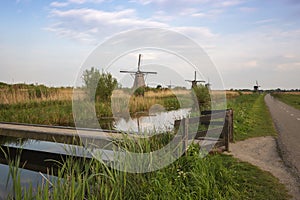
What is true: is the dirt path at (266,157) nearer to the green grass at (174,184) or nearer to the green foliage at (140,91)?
the green grass at (174,184)

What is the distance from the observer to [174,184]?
4.23m

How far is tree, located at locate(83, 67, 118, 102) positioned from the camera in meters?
18.0

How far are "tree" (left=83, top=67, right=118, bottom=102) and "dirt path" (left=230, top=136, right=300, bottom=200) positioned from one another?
11.9 metres

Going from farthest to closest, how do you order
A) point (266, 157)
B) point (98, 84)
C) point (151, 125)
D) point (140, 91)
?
point (140, 91)
point (98, 84)
point (151, 125)
point (266, 157)

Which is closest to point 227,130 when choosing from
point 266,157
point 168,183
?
point 266,157

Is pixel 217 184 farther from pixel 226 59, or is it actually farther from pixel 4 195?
pixel 226 59

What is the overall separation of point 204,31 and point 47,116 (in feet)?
26.6

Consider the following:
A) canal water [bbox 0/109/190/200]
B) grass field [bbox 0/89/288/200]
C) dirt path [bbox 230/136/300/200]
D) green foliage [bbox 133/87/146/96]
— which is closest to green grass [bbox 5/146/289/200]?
grass field [bbox 0/89/288/200]

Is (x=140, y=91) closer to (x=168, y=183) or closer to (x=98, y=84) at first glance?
(x=98, y=84)

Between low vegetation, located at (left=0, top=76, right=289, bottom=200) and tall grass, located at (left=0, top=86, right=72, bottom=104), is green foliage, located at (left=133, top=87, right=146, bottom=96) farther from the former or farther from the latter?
low vegetation, located at (left=0, top=76, right=289, bottom=200)

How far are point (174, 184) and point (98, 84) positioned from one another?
14.8 m

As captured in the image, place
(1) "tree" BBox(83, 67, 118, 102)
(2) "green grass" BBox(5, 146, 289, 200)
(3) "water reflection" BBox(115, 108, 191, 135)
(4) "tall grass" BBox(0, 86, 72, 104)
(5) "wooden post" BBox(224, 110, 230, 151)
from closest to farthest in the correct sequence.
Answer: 1. (2) "green grass" BBox(5, 146, 289, 200)
2. (3) "water reflection" BBox(115, 108, 191, 135)
3. (5) "wooden post" BBox(224, 110, 230, 151)
4. (4) "tall grass" BBox(0, 86, 72, 104)
5. (1) "tree" BBox(83, 67, 118, 102)

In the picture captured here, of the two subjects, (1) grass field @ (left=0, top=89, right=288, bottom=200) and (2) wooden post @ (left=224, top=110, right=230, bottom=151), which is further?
(2) wooden post @ (left=224, top=110, right=230, bottom=151)

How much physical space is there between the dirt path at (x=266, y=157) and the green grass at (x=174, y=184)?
0.65 feet
